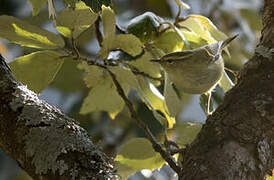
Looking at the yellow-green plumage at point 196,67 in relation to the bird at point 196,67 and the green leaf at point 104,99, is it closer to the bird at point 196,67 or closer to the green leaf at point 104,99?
the bird at point 196,67

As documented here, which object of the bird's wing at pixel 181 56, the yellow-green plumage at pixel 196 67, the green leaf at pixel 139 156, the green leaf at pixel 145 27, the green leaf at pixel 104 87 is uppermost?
the green leaf at pixel 145 27

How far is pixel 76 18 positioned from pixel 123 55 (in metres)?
0.16

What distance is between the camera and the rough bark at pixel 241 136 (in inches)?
25.2

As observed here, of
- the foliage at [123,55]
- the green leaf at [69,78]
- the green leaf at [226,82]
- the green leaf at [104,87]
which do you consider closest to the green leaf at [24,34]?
the foliage at [123,55]

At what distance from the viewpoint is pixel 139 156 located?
909 millimetres

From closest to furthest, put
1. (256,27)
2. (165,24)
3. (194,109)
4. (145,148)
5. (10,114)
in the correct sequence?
(10,114) < (145,148) < (165,24) < (256,27) < (194,109)

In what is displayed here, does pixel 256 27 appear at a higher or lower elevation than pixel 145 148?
lower

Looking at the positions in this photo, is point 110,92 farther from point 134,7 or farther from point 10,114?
point 134,7

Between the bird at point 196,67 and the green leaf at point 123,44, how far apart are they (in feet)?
0.18

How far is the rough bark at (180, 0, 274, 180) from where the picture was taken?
64 cm

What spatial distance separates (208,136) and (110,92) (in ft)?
1.27

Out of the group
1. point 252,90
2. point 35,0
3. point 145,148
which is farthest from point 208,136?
point 35,0

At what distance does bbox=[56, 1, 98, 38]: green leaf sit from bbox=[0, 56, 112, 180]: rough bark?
164mm

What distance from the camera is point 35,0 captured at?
28.6 inches
